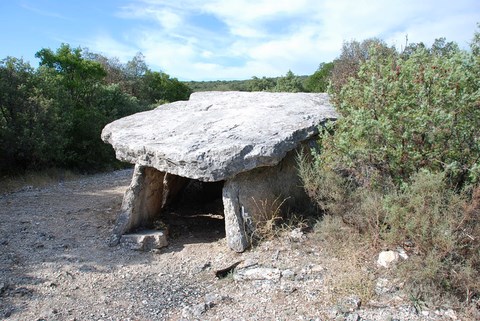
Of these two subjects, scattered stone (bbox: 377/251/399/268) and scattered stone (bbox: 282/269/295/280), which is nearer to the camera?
scattered stone (bbox: 377/251/399/268)

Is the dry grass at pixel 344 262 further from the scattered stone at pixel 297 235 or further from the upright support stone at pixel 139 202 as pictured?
the upright support stone at pixel 139 202

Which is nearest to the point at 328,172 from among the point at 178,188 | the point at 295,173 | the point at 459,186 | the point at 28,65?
the point at 295,173

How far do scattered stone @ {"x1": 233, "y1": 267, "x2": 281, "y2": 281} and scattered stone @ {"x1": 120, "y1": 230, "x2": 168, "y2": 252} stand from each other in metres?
1.49

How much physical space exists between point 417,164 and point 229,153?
7.62ft

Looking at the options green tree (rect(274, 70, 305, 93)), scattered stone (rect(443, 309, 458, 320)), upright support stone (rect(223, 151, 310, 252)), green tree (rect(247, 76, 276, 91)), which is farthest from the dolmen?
green tree (rect(247, 76, 276, 91))

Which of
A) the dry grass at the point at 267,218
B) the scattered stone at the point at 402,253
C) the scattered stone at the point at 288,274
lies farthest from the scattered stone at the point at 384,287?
the dry grass at the point at 267,218

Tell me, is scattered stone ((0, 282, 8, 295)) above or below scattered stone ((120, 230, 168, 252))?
below

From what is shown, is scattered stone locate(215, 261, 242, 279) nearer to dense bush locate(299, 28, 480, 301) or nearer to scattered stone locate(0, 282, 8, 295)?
dense bush locate(299, 28, 480, 301)

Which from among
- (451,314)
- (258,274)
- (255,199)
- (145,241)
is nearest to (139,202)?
(145,241)

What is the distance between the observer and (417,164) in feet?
17.5

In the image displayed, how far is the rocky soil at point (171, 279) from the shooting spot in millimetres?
4746

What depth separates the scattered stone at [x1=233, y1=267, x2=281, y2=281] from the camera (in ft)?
17.9

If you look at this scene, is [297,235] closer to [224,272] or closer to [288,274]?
[288,274]

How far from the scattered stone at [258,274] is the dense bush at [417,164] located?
45.6 inches
